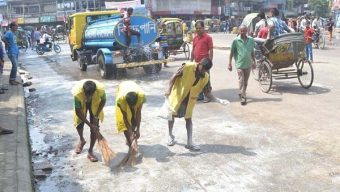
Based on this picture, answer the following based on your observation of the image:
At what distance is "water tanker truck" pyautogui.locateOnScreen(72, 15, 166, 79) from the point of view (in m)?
14.2

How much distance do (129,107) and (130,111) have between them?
0.25 ft

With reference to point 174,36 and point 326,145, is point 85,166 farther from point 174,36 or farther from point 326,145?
point 174,36

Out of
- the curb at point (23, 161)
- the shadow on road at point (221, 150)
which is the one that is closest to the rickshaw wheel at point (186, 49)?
the curb at point (23, 161)

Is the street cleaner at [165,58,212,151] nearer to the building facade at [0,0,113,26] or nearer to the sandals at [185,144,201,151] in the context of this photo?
the sandals at [185,144,201,151]

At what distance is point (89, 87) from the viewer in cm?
578

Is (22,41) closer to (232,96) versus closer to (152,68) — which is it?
(152,68)

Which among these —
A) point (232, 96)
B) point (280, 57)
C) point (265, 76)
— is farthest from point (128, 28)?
point (280, 57)

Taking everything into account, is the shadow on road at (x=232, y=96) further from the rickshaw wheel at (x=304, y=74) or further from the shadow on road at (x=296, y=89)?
the rickshaw wheel at (x=304, y=74)

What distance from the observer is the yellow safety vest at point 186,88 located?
20.5ft

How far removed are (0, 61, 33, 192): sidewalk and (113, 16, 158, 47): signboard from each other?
4443 millimetres

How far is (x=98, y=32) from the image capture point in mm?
15453

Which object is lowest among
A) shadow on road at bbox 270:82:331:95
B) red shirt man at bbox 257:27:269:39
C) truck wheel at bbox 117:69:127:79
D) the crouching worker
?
shadow on road at bbox 270:82:331:95

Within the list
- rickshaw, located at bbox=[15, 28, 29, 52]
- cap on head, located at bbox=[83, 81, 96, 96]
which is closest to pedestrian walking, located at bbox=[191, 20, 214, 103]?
cap on head, located at bbox=[83, 81, 96, 96]

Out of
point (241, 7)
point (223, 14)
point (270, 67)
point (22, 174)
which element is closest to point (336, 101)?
point (270, 67)
